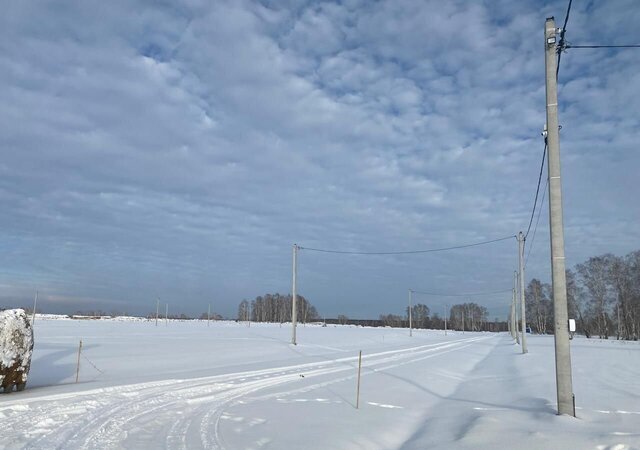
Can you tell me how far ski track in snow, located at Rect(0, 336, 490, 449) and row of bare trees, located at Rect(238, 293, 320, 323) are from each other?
499 feet

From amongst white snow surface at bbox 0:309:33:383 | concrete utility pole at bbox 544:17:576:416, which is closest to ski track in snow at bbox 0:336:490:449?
white snow surface at bbox 0:309:33:383

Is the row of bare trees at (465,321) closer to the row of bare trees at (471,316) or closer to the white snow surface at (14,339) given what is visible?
the row of bare trees at (471,316)

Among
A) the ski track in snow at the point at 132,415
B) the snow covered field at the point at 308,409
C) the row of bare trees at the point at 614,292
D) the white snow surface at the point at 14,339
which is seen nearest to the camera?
the ski track in snow at the point at 132,415

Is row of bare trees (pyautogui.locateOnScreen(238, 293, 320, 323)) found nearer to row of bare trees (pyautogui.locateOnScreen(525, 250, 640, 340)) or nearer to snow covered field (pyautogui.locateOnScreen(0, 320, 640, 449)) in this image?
row of bare trees (pyautogui.locateOnScreen(525, 250, 640, 340))

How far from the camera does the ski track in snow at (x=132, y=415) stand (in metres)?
8.68

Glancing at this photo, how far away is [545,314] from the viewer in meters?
110

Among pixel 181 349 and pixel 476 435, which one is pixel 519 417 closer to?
pixel 476 435

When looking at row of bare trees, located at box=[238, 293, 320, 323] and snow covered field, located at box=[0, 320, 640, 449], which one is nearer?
snow covered field, located at box=[0, 320, 640, 449]

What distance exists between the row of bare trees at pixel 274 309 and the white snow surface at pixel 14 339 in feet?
502

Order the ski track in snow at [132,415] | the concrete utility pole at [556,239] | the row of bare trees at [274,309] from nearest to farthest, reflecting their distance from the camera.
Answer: the ski track in snow at [132,415] → the concrete utility pole at [556,239] → the row of bare trees at [274,309]

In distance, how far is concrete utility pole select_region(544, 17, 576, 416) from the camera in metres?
10.2

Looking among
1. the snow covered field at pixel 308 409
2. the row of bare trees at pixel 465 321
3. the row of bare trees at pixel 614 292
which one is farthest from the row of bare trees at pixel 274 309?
the snow covered field at pixel 308 409

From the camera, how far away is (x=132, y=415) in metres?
10.9

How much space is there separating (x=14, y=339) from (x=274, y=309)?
166681mm
